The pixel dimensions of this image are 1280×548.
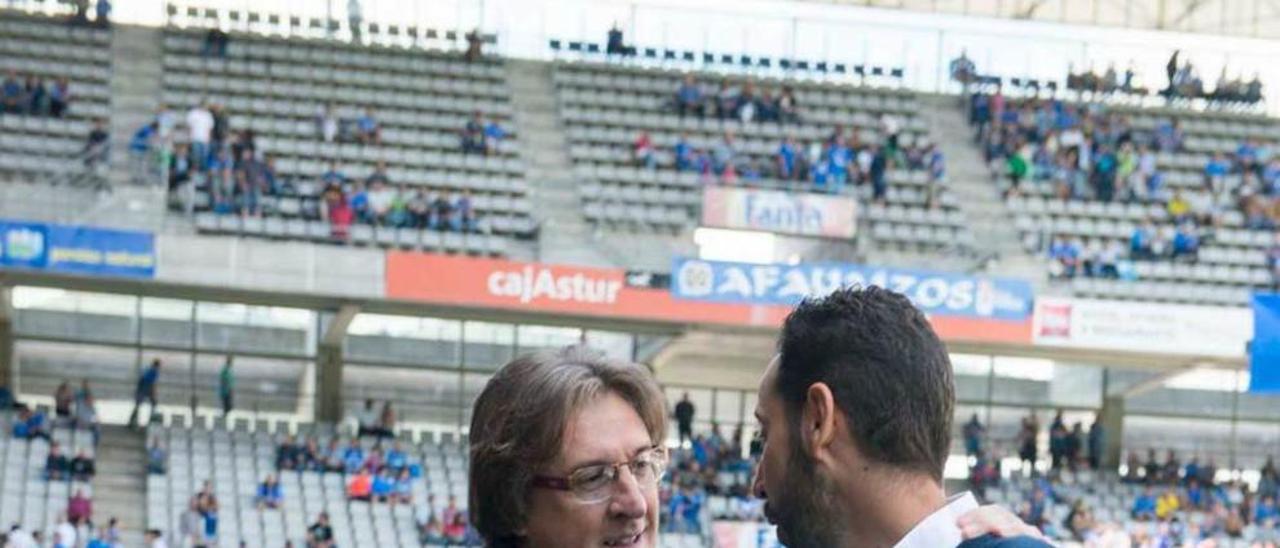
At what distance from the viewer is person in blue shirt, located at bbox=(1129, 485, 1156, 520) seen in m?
30.5

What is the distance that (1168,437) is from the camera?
116ft

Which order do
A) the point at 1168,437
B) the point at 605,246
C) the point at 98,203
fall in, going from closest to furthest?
the point at 98,203 < the point at 605,246 < the point at 1168,437

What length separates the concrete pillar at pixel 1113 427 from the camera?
34.3 m

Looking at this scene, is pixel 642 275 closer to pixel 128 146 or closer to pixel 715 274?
pixel 715 274

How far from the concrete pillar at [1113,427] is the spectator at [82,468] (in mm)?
13939

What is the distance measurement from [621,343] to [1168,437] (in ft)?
27.0

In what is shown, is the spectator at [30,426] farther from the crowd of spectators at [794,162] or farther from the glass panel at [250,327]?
the crowd of spectators at [794,162]

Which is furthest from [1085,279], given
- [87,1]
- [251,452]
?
[87,1]

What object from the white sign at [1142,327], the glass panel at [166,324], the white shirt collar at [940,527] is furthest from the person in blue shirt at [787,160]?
the white shirt collar at [940,527]

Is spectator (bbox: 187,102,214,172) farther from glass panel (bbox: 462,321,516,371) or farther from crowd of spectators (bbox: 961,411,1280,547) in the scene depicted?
crowd of spectators (bbox: 961,411,1280,547)

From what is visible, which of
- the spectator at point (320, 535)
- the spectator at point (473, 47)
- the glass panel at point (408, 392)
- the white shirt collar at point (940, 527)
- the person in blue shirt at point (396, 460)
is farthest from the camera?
the spectator at point (473, 47)

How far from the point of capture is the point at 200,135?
30516 millimetres

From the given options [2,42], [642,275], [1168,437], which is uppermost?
[2,42]

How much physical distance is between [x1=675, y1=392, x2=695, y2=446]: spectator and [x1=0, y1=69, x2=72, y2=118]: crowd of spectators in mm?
8497
